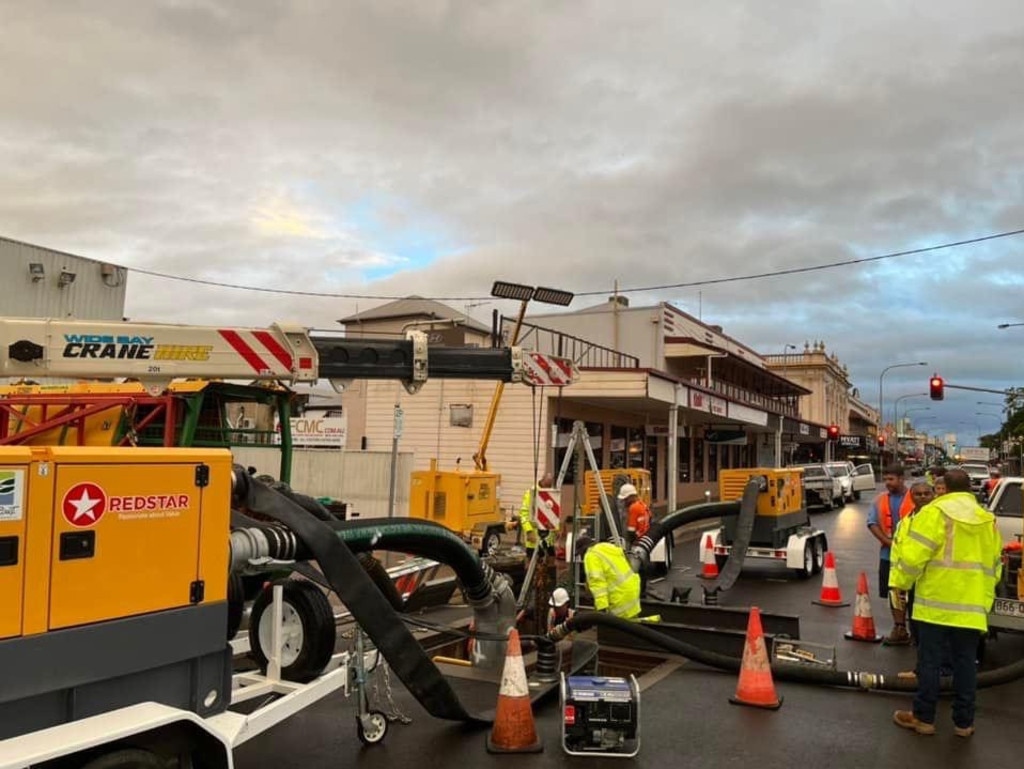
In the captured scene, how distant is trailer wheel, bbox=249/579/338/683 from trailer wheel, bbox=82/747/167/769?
5.79ft

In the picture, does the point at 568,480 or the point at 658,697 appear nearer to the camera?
the point at 658,697

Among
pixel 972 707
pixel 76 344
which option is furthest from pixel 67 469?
pixel 972 707

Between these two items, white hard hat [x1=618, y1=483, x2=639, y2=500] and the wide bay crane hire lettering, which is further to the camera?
white hard hat [x1=618, y1=483, x2=639, y2=500]

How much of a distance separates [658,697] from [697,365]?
100ft

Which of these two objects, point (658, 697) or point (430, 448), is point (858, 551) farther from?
point (658, 697)

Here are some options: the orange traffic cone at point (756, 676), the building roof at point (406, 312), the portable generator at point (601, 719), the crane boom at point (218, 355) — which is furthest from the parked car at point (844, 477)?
the portable generator at point (601, 719)

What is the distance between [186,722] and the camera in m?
3.82

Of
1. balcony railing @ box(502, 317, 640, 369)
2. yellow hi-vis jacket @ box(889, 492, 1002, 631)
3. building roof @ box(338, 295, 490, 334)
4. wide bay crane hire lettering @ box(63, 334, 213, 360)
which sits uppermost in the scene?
building roof @ box(338, 295, 490, 334)

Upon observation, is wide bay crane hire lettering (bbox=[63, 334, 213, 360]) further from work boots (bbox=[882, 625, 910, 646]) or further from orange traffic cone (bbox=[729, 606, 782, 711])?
work boots (bbox=[882, 625, 910, 646])

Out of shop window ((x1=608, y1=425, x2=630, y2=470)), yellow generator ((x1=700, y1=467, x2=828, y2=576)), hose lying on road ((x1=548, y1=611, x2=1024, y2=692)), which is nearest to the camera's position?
hose lying on road ((x1=548, y1=611, x2=1024, y2=692))

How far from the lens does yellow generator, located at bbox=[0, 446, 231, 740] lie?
11.3 feet

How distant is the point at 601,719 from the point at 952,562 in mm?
2830

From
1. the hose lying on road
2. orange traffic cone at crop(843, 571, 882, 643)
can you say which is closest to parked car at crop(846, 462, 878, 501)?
orange traffic cone at crop(843, 571, 882, 643)

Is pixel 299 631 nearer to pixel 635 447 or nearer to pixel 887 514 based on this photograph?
pixel 887 514
